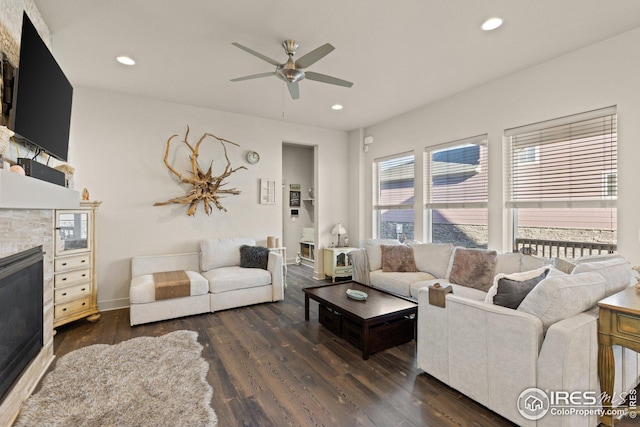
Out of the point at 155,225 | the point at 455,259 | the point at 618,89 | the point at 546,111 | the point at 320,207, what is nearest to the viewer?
the point at 618,89

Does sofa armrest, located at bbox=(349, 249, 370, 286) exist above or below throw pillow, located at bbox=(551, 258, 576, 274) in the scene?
below

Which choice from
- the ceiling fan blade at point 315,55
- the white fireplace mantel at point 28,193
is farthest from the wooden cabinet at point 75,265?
the ceiling fan blade at point 315,55

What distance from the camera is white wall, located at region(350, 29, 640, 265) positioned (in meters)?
2.69

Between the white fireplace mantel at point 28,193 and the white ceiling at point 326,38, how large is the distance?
143 centimetres

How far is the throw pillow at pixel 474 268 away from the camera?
10.9 ft

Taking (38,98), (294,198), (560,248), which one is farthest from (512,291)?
(294,198)

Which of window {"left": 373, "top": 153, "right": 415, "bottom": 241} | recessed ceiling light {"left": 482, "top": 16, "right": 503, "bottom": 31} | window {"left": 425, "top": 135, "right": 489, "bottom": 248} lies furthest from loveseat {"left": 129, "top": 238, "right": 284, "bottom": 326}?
recessed ceiling light {"left": 482, "top": 16, "right": 503, "bottom": 31}

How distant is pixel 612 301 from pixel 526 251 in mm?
1694

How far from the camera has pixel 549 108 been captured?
3.21 metres

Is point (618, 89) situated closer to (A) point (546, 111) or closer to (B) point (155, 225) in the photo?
(A) point (546, 111)

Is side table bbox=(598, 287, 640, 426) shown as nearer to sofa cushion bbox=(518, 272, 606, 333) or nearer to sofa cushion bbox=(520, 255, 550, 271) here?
sofa cushion bbox=(518, 272, 606, 333)

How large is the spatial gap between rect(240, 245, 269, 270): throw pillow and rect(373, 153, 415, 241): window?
2.24m

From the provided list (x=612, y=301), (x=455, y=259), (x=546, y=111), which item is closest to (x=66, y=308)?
(x=455, y=259)

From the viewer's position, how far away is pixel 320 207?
5727mm
